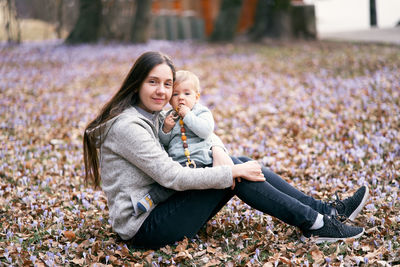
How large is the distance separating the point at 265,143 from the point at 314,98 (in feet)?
8.09

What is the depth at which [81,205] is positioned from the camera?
448 cm

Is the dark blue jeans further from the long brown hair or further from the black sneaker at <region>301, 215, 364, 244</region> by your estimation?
the long brown hair

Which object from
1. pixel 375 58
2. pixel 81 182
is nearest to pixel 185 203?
pixel 81 182

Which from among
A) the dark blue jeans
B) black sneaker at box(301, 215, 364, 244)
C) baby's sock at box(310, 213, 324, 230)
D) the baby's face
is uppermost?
the baby's face

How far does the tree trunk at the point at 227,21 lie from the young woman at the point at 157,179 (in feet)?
49.2

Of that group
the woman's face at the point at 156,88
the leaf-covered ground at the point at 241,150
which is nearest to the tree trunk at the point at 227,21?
the leaf-covered ground at the point at 241,150

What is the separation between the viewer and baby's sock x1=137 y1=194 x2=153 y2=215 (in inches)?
125

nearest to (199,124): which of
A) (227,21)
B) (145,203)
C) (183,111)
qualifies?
(183,111)

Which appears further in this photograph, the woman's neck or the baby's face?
the baby's face

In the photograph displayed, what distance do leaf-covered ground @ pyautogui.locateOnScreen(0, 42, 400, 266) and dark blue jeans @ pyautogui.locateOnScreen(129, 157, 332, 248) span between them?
0.53ft

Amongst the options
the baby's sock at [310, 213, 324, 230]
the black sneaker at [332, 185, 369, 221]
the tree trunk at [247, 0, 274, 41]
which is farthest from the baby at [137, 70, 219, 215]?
the tree trunk at [247, 0, 274, 41]

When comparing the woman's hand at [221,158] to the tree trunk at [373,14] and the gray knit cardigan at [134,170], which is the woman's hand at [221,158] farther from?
the tree trunk at [373,14]

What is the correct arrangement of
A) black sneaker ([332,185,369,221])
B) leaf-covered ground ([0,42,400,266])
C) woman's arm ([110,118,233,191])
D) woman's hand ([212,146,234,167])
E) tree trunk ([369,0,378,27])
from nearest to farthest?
1. woman's arm ([110,118,233,191])
2. woman's hand ([212,146,234,167])
3. leaf-covered ground ([0,42,400,266])
4. black sneaker ([332,185,369,221])
5. tree trunk ([369,0,378,27])

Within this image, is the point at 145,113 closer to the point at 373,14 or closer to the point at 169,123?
the point at 169,123
